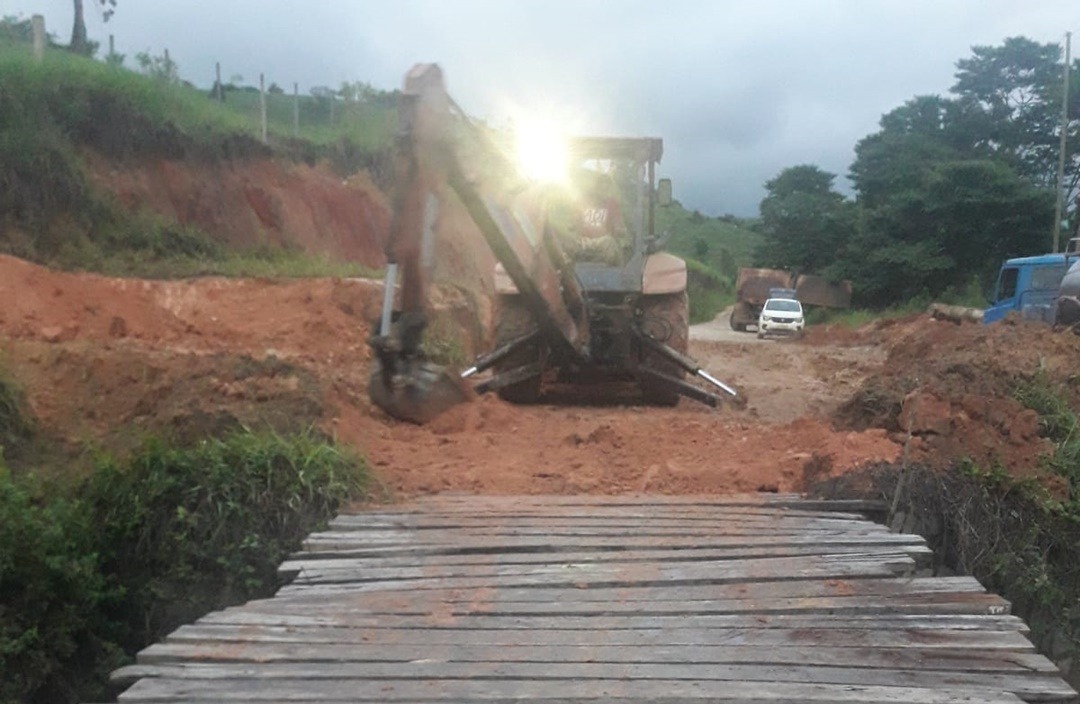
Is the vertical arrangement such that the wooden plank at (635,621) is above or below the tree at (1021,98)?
below

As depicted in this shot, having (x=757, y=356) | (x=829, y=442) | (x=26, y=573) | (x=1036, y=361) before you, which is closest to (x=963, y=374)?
(x=1036, y=361)

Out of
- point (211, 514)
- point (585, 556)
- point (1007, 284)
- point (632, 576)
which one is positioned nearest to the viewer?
point (632, 576)

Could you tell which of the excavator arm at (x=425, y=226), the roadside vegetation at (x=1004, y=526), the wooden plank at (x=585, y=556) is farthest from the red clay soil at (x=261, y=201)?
the wooden plank at (x=585, y=556)

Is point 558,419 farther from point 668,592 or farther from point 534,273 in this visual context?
point 668,592

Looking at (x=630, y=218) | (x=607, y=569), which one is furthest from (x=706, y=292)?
(x=607, y=569)

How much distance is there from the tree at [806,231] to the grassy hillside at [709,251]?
4.31m

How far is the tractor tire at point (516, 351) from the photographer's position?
10219 millimetres

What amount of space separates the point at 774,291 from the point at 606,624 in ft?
96.7

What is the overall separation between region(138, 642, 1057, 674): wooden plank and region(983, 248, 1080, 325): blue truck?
1509 cm

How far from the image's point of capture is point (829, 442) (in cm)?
678

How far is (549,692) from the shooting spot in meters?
3.47

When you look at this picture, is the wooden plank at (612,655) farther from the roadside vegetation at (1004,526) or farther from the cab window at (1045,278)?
the cab window at (1045,278)

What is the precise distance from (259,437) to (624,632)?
124 inches

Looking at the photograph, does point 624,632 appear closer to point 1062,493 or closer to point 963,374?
point 1062,493
